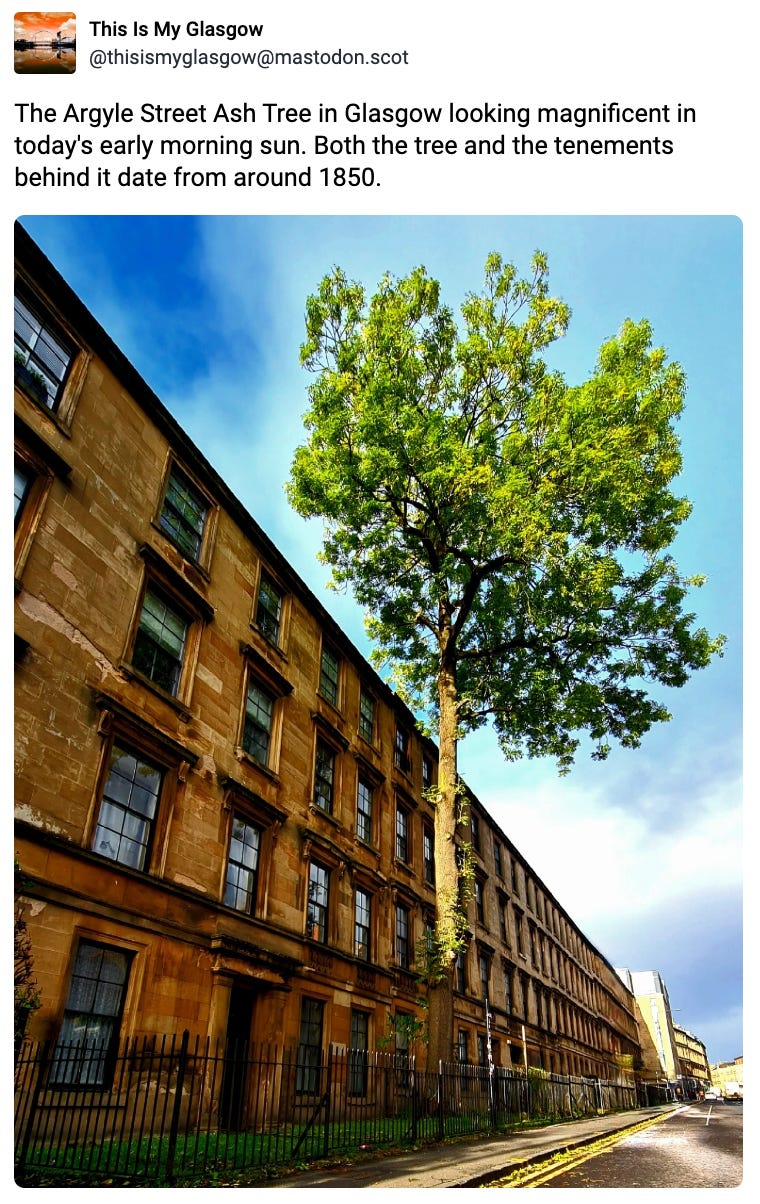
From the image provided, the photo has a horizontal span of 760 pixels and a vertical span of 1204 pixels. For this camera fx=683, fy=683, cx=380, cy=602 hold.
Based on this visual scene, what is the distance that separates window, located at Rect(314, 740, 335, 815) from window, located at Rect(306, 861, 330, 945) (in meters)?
1.52

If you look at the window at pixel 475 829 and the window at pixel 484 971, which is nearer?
the window at pixel 484 971

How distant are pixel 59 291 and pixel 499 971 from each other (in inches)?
1203

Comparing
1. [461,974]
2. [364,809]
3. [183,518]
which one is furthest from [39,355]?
[461,974]

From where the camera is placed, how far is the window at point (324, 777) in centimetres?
1777

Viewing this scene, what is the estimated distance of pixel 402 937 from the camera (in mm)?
20891

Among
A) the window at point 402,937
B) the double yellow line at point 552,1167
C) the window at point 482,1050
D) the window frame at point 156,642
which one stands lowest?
the window at point 482,1050

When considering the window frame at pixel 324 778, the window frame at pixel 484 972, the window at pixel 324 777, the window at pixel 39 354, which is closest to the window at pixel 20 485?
the window at pixel 39 354

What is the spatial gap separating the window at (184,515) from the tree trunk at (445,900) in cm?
723

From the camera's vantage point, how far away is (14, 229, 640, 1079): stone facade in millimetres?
9953

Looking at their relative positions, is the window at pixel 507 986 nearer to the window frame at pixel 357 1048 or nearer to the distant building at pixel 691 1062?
the window frame at pixel 357 1048

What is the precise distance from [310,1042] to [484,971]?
1587 cm

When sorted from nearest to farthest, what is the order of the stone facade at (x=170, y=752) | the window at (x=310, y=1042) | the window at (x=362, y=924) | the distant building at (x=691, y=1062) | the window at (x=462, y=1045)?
the stone facade at (x=170, y=752) → the window at (x=310, y=1042) → the window at (x=362, y=924) → the window at (x=462, y=1045) → the distant building at (x=691, y=1062)
